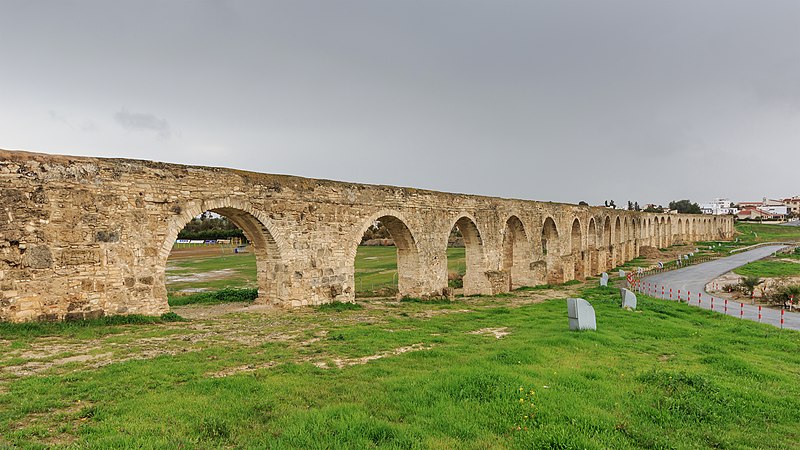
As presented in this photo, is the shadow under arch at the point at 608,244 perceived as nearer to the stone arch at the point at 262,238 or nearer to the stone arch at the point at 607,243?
the stone arch at the point at 607,243

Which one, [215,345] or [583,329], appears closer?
[215,345]

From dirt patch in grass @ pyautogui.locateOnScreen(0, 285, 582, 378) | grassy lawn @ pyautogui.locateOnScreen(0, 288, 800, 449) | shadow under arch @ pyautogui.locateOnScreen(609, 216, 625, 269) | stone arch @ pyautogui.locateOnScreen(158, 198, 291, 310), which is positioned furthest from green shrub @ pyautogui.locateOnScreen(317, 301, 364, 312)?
shadow under arch @ pyautogui.locateOnScreen(609, 216, 625, 269)

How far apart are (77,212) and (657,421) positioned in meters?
10.4

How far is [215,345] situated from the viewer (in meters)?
7.41

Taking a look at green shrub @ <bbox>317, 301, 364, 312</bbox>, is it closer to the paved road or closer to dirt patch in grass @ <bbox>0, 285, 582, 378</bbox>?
dirt patch in grass @ <bbox>0, 285, 582, 378</bbox>

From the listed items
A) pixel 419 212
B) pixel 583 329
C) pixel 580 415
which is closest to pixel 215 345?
pixel 580 415

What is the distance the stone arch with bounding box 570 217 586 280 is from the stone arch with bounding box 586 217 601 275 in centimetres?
130

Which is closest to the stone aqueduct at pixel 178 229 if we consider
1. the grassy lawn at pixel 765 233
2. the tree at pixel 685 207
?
the grassy lawn at pixel 765 233

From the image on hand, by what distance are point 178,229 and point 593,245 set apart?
92.8ft

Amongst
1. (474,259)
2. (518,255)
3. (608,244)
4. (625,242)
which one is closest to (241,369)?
(474,259)

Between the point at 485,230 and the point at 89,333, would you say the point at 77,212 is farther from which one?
the point at 485,230

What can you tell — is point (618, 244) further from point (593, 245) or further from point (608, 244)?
point (593, 245)

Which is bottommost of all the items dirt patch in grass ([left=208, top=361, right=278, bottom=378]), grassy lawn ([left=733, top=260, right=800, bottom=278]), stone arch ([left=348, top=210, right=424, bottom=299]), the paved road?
the paved road

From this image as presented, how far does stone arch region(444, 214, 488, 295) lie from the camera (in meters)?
18.2
